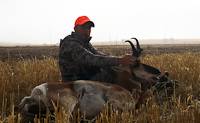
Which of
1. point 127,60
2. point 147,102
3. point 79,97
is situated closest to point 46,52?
point 127,60

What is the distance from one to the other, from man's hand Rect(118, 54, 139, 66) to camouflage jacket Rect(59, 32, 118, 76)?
0.27ft

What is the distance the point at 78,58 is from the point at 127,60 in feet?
2.73

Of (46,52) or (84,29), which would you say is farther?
(46,52)

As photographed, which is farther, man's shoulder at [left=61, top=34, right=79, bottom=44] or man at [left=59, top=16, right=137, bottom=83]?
man's shoulder at [left=61, top=34, right=79, bottom=44]

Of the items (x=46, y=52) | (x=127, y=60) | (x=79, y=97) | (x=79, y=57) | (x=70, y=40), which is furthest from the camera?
(x=46, y=52)

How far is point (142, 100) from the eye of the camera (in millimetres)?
3047

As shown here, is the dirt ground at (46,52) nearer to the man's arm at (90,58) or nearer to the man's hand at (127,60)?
the man's arm at (90,58)

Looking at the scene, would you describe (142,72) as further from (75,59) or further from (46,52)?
(46,52)

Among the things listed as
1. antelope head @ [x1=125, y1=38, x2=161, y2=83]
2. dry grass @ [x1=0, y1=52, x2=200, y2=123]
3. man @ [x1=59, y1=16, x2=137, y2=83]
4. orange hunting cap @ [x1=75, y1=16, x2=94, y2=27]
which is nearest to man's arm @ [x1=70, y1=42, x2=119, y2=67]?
man @ [x1=59, y1=16, x2=137, y2=83]

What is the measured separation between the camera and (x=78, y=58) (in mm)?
3328

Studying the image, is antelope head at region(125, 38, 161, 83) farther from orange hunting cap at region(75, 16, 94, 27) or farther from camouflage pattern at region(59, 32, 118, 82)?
orange hunting cap at region(75, 16, 94, 27)

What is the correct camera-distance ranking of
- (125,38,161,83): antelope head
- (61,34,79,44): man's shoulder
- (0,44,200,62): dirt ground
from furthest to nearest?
1. (0,44,200,62): dirt ground
2. (61,34,79,44): man's shoulder
3. (125,38,161,83): antelope head

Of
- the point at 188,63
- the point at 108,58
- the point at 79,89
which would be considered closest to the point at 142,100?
the point at 108,58

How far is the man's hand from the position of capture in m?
Result: 3.06
